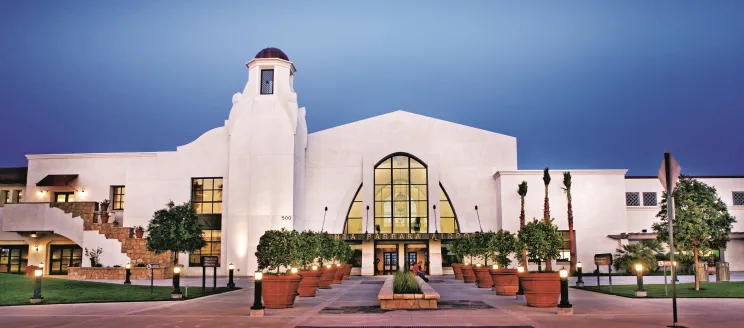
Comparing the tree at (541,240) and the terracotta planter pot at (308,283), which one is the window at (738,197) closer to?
the tree at (541,240)

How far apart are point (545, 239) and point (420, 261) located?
29698mm

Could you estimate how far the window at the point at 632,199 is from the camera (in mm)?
50781

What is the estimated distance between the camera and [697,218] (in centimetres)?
2470

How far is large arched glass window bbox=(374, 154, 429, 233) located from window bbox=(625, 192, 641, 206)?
15.7m

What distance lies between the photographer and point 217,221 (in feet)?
159

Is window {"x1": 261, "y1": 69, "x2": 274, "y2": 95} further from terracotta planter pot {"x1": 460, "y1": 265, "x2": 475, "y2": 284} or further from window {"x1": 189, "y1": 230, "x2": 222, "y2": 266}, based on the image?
terracotta planter pot {"x1": 460, "y1": 265, "x2": 475, "y2": 284}

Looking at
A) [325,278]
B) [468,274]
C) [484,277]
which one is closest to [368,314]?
[325,278]

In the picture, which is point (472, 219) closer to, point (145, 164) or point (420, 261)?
point (420, 261)

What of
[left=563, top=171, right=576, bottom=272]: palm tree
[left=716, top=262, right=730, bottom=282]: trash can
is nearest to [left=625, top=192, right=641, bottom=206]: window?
[left=563, top=171, right=576, bottom=272]: palm tree

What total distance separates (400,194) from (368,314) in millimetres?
34988

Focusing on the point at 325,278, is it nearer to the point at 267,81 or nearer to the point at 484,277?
the point at 484,277

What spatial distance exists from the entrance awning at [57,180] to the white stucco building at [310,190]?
0.12 metres

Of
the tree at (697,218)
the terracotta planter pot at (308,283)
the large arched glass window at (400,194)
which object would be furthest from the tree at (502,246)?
the large arched glass window at (400,194)

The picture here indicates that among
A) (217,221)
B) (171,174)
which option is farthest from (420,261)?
(171,174)
